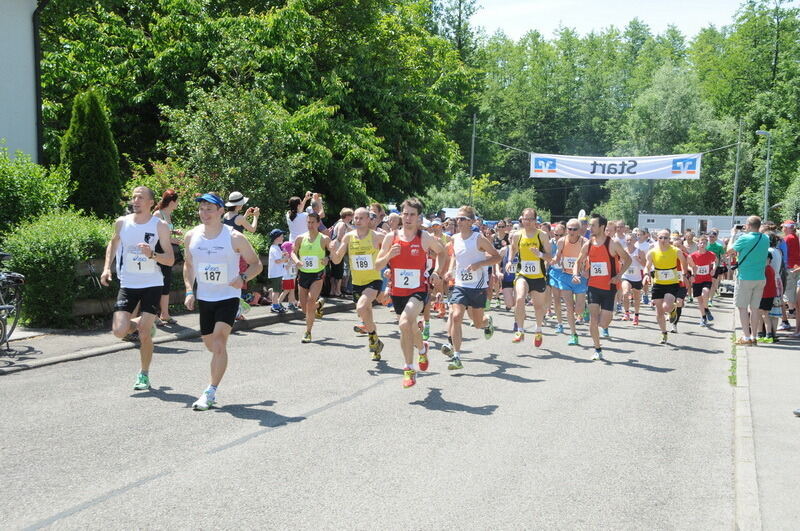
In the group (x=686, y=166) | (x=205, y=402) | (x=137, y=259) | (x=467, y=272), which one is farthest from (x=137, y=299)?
(x=686, y=166)

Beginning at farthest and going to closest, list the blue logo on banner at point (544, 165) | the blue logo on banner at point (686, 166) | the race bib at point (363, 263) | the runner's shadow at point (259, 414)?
1. the blue logo on banner at point (544, 165)
2. the blue logo on banner at point (686, 166)
3. the race bib at point (363, 263)
4. the runner's shadow at point (259, 414)

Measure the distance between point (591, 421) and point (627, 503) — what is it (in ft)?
7.35

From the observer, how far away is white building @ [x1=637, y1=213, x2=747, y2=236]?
40.7 meters

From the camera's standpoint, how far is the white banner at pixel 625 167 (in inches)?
1268

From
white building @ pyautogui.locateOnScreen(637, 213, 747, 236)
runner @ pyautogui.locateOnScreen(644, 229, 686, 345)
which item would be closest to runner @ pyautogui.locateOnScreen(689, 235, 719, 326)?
runner @ pyautogui.locateOnScreen(644, 229, 686, 345)

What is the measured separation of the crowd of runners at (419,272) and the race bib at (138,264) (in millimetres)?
10

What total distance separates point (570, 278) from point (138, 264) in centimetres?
730

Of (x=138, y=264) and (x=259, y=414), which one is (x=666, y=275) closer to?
(x=259, y=414)

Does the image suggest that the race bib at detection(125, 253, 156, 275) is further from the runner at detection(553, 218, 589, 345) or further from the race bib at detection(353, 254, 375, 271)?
the runner at detection(553, 218, 589, 345)

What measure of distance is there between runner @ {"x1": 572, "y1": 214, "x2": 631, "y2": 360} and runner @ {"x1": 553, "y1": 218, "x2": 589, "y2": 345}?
0.98 m

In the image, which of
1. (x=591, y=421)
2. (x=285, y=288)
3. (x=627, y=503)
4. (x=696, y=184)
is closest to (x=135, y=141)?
(x=285, y=288)

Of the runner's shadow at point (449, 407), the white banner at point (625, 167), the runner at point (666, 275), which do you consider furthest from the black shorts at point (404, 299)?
the white banner at point (625, 167)

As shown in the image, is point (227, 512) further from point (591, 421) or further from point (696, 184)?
point (696, 184)

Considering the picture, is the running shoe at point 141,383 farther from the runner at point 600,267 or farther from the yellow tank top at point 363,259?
the runner at point 600,267
